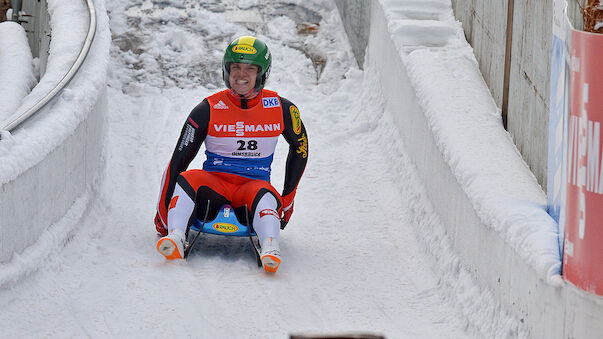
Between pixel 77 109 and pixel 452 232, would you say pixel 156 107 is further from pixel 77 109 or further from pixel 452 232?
pixel 452 232

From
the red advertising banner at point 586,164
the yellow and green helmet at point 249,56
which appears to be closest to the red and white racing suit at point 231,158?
the yellow and green helmet at point 249,56

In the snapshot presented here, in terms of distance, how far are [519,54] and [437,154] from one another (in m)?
0.77

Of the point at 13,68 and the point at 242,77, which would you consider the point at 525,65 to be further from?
the point at 13,68

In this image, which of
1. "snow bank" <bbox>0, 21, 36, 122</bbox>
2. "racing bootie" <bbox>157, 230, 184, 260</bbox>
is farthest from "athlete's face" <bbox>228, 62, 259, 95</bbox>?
"snow bank" <bbox>0, 21, 36, 122</bbox>

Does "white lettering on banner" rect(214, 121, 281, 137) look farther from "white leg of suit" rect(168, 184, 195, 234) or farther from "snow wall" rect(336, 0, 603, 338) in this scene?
"snow wall" rect(336, 0, 603, 338)

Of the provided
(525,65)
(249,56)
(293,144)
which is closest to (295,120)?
(293,144)

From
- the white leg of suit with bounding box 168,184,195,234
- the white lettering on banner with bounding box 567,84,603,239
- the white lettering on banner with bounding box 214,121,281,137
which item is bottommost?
the white leg of suit with bounding box 168,184,195,234

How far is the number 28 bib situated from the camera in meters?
5.87

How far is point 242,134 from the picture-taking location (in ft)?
19.3

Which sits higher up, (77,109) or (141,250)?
(77,109)

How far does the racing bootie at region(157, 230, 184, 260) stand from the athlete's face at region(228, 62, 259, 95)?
91 centimetres

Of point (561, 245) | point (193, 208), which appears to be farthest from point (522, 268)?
point (193, 208)

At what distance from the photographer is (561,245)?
3980mm

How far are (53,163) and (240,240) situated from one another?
1230 mm
